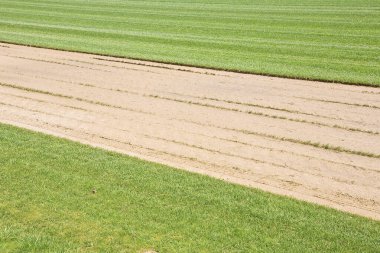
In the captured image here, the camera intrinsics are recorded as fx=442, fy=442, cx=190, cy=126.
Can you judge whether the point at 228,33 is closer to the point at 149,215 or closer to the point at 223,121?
the point at 223,121

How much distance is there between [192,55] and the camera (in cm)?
1745

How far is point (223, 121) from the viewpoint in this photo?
10914mm

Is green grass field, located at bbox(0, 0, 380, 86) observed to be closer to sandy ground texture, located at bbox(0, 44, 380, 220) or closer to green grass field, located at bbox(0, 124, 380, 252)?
sandy ground texture, located at bbox(0, 44, 380, 220)

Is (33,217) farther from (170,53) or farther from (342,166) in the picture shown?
(170,53)

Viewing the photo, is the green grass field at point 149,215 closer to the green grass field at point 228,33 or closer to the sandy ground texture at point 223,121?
the sandy ground texture at point 223,121

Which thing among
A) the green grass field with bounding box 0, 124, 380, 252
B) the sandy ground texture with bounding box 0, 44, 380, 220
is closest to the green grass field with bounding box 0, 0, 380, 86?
the sandy ground texture with bounding box 0, 44, 380, 220

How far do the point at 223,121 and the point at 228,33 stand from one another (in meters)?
11.9

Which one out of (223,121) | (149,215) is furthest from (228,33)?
(149,215)

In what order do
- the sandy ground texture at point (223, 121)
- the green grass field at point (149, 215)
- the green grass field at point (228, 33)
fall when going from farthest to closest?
1. the green grass field at point (228, 33)
2. the sandy ground texture at point (223, 121)
3. the green grass field at point (149, 215)

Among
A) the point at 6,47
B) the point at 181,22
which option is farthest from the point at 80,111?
the point at 181,22

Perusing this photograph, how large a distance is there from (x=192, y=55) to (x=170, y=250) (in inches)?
484

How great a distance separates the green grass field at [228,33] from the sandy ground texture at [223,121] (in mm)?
1719

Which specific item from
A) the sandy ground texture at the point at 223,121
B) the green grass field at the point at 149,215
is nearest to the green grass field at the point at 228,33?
the sandy ground texture at the point at 223,121

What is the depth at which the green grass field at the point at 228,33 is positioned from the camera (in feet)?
52.1
